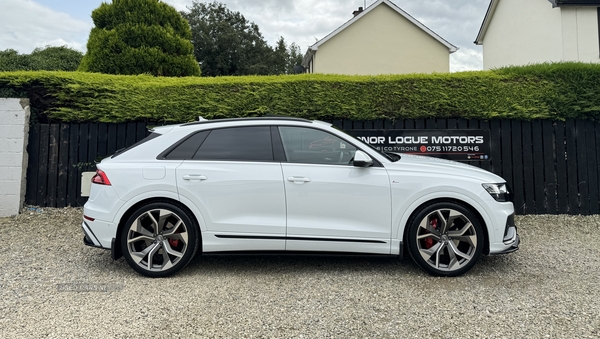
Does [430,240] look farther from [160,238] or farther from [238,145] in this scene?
[160,238]

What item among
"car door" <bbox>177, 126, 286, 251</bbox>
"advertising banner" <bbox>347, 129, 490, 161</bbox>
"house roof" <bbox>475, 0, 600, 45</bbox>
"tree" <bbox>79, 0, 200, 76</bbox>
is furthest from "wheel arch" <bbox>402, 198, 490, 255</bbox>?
"house roof" <bbox>475, 0, 600, 45</bbox>

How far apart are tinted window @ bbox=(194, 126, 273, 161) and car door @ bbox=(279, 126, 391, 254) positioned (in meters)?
0.42

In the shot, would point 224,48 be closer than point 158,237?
No

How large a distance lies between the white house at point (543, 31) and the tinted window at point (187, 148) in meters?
14.3

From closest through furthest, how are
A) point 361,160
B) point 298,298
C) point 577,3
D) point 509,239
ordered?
point 298,298 → point 361,160 → point 509,239 → point 577,3

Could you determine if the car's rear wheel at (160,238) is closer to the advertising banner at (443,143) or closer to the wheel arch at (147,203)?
the wheel arch at (147,203)

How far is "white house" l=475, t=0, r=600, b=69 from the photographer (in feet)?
43.6

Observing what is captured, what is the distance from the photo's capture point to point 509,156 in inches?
261

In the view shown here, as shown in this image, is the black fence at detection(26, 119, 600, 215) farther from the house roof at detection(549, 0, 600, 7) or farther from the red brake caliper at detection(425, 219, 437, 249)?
the house roof at detection(549, 0, 600, 7)

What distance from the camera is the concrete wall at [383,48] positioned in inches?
782

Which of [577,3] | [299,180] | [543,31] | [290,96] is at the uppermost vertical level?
[577,3]

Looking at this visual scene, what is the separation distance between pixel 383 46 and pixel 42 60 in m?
18.4

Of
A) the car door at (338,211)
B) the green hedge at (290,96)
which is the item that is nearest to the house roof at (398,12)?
the green hedge at (290,96)

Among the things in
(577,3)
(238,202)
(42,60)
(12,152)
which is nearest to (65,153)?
(12,152)
